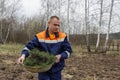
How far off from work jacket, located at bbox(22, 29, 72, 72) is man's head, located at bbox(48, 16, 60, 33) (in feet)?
0.34

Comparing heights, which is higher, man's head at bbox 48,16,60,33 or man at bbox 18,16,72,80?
man's head at bbox 48,16,60,33

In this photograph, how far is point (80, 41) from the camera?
3906cm

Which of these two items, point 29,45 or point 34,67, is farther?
point 29,45

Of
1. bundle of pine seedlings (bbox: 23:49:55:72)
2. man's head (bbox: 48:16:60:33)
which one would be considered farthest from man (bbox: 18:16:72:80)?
bundle of pine seedlings (bbox: 23:49:55:72)

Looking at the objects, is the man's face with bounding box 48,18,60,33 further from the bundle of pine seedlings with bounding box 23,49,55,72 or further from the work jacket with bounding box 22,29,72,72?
the bundle of pine seedlings with bounding box 23,49,55,72

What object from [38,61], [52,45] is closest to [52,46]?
[52,45]

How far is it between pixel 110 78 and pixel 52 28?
5.84 meters

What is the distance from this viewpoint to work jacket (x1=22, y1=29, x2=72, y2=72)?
4348mm

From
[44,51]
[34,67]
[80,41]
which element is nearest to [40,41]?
[44,51]

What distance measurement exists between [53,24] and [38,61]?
60cm

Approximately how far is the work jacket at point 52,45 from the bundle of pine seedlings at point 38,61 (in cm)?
11

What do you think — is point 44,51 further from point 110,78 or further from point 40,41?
point 110,78

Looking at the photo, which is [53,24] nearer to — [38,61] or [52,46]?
[52,46]

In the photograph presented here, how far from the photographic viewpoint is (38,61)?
14.2ft
